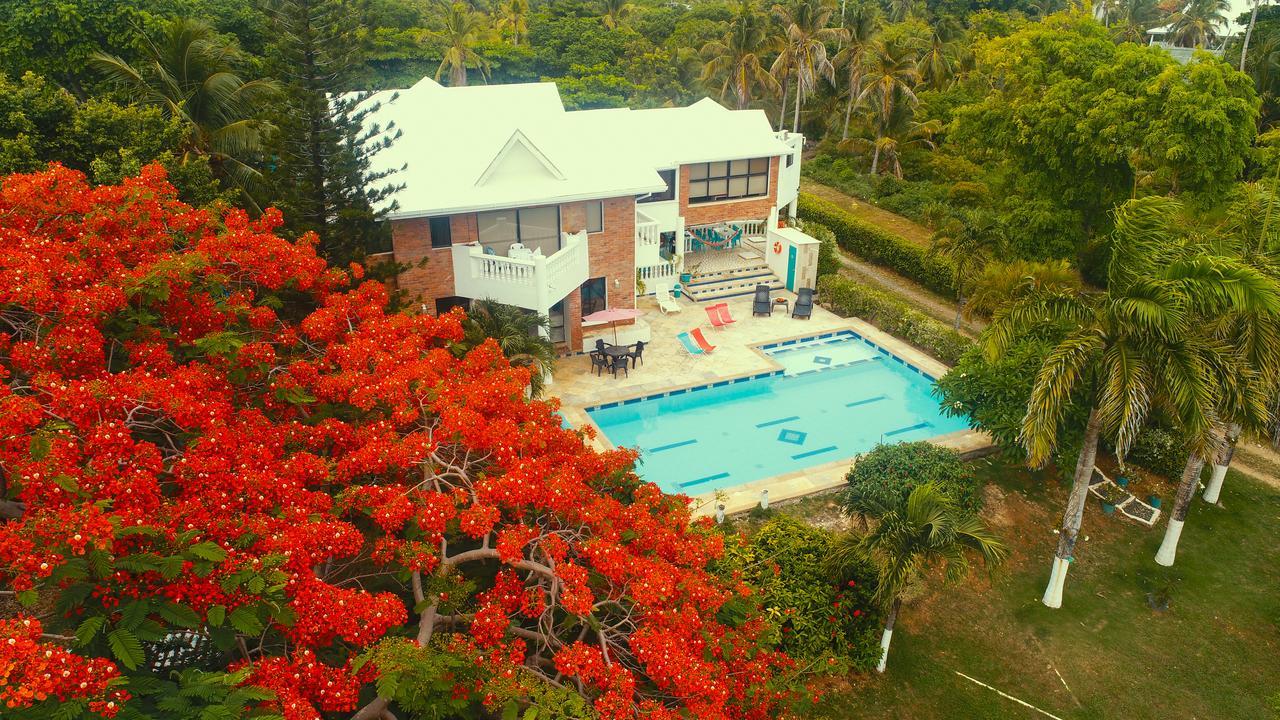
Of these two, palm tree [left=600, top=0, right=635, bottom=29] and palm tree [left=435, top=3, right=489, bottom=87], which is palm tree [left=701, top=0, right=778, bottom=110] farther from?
palm tree [left=600, top=0, right=635, bottom=29]

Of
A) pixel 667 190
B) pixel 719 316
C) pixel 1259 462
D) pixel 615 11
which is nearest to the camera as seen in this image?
pixel 1259 462

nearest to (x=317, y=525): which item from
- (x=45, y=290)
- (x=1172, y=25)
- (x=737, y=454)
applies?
(x=45, y=290)

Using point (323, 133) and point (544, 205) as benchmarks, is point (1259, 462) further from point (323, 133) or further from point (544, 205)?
point (323, 133)

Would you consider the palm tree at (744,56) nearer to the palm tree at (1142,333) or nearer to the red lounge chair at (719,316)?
the red lounge chair at (719,316)

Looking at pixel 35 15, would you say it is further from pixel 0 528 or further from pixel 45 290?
pixel 0 528

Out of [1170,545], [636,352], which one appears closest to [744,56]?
[636,352]

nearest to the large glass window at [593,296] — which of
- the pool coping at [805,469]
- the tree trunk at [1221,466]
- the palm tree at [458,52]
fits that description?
the pool coping at [805,469]
